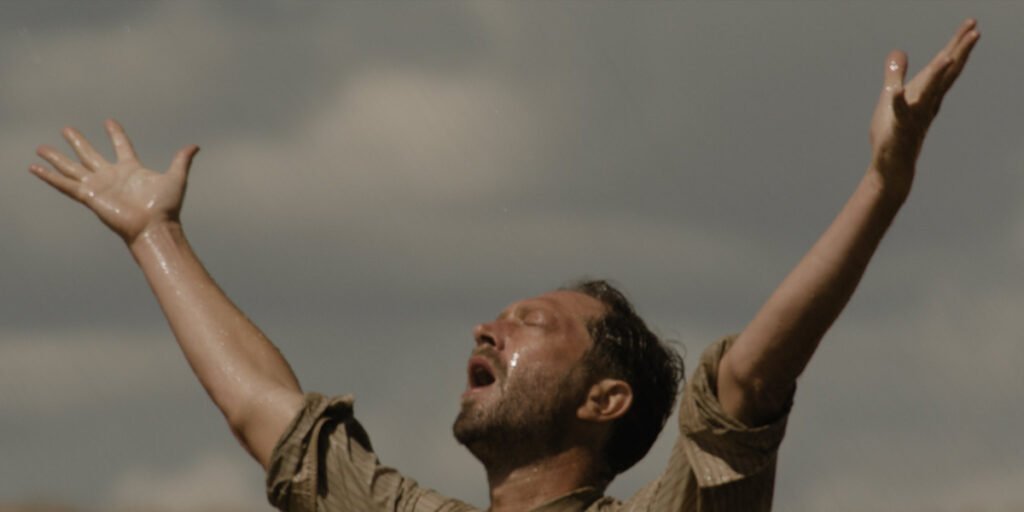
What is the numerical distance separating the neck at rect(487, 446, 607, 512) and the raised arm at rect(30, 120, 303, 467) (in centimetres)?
96

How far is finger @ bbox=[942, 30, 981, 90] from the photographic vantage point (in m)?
9.08

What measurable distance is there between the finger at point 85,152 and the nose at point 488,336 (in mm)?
1920

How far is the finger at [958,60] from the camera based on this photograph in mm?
9078

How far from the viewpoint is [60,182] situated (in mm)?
11750

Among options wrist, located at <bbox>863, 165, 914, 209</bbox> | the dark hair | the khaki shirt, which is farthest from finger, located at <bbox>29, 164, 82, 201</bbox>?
wrist, located at <bbox>863, 165, 914, 209</bbox>

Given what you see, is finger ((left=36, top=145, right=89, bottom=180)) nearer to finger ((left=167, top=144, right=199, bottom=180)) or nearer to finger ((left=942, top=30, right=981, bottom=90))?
finger ((left=167, top=144, right=199, bottom=180))

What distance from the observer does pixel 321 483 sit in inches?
437

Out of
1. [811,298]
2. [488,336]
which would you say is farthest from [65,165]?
[811,298]

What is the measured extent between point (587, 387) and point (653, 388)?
421 mm

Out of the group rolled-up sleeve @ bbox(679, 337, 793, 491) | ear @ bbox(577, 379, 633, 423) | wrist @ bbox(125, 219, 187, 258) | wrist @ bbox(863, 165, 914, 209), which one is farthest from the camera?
wrist @ bbox(125, 219, 187, 258)

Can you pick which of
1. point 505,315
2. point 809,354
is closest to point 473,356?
point 505,315

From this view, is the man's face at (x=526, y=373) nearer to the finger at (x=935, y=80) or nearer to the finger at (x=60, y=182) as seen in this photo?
the finger at (x=60, y=182)

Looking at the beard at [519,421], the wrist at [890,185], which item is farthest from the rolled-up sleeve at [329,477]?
the wrist at [890,185]

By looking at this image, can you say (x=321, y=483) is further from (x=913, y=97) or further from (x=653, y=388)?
(x=913, y=97)
